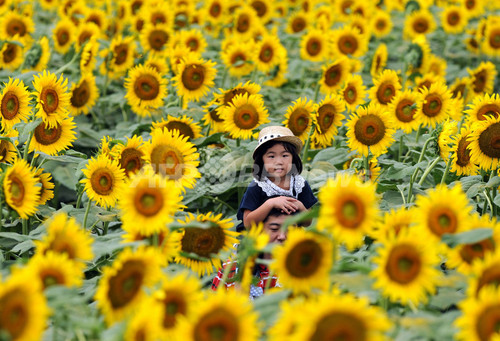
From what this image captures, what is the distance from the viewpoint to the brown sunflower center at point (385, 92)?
4.37 meters

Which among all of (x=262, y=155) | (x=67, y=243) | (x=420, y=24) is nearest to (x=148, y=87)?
(x=262, y=155)

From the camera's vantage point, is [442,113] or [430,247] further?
[442,113]

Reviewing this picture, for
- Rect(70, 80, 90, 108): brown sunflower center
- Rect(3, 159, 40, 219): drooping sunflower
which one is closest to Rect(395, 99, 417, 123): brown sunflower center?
Rect(70, 80, 90, 108): brown sunflower center

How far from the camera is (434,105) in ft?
13.8

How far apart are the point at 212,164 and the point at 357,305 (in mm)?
2269

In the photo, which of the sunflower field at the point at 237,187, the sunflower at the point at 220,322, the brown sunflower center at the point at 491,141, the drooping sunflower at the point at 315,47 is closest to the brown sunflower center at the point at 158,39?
the sunflower field at the point at 237,187

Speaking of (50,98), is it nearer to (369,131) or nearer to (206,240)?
(206,240)

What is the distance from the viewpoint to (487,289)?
199 cm

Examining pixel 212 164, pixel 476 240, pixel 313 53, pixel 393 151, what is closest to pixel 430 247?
pixel 476 240

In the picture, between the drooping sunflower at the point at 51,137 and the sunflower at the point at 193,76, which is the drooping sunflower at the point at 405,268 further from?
the sunflower at the point at 193,76

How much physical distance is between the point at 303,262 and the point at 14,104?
1.97m

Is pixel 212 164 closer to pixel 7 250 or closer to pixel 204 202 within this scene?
pixel 204 202

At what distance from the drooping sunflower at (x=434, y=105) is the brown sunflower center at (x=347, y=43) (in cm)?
180

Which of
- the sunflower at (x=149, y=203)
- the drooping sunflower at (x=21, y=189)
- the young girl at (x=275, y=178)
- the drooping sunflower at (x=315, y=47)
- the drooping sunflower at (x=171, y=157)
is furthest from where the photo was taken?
the drooping sunflower at (x=315, y=47)
